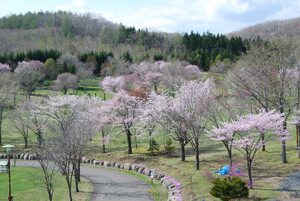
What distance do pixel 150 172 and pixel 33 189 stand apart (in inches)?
369

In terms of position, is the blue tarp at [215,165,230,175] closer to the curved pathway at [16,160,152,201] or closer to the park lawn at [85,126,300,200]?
the park lawn at [85,126,300,200]

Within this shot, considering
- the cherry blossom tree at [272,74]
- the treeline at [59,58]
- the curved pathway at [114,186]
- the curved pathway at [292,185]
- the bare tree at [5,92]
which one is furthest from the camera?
the treeline at [59,58]

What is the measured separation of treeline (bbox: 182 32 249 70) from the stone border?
55129mm

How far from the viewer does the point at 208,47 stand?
104 m

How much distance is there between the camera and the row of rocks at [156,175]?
28264 millimetres

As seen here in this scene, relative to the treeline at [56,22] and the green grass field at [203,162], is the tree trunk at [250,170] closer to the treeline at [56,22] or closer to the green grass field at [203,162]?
the green grass field at [203,162]

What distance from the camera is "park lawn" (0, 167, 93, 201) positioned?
96.5 ft

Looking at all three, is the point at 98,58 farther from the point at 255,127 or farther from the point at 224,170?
the point at 255,127

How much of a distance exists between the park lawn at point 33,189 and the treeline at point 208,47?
62.2 m

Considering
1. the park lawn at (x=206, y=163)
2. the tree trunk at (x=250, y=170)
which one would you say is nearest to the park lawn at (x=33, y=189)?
the park lawn at (x=206, y=163)

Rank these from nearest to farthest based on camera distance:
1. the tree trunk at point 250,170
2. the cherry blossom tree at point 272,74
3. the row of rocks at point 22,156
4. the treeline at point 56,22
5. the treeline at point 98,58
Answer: the tree trunk at point 250,170, the cherry blossom tree at point 272,74, the row of rocks at point 22,156, the treeline at point 98,58, the treeline at point 56,22

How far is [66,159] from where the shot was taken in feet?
89.1

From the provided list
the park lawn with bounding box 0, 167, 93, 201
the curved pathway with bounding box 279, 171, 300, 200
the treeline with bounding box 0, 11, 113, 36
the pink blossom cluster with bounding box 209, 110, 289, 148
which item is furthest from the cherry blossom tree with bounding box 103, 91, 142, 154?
the treeline with bounding box 0, 11, 113, 36

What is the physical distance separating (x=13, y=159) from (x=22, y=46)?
227 feet
